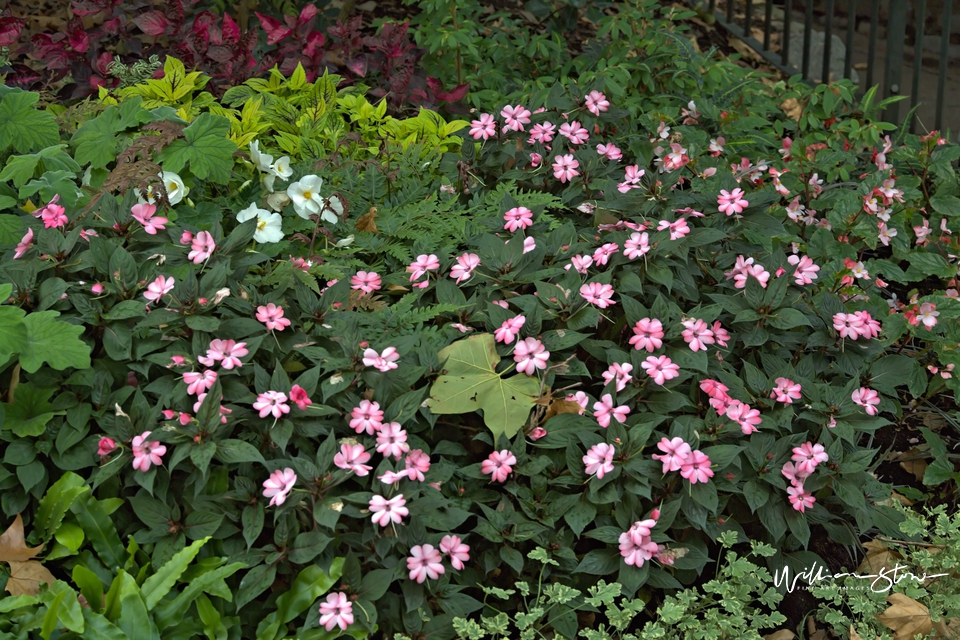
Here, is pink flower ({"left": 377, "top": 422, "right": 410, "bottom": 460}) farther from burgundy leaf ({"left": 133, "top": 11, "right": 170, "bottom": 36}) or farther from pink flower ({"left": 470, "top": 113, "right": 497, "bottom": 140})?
burgundy leaf ({"left": 133, "top": 11, "right": 170, "bottom": 36})

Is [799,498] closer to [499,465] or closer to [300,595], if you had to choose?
[499,465]

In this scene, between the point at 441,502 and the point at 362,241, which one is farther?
the point at 362,241

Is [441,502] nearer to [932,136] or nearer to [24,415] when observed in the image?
[24,415]

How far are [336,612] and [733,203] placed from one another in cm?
169

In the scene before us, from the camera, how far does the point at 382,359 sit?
211cm

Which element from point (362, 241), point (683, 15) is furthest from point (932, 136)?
point (362, 241)

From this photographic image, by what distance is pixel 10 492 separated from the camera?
6.90 ft

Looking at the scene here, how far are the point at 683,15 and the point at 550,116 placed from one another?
1.19 m

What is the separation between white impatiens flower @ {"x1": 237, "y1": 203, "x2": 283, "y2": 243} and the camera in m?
2.52

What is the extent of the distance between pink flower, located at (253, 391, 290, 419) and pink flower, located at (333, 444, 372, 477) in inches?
6.4

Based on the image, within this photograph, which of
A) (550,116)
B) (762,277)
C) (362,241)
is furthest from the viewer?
(550,116)

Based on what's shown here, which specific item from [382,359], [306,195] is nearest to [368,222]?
[306,195]

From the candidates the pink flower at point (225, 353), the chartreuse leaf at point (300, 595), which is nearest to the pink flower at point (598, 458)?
the chartreuse leaf at point (300, 595)

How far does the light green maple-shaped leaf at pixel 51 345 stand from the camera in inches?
76.1
